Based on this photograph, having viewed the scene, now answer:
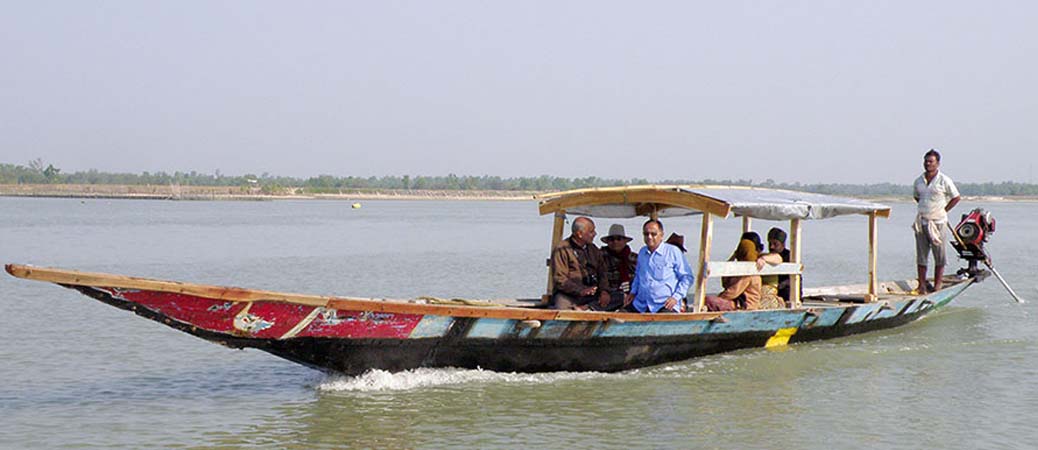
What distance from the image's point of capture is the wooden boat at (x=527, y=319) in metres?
8.03

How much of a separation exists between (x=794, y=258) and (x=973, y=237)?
14.7 feet

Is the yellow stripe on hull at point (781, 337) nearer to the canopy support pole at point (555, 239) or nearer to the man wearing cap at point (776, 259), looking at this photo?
the man wearing cap at point (776, 259)

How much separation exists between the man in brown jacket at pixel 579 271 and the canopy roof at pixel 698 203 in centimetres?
60

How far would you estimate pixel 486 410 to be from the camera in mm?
9375

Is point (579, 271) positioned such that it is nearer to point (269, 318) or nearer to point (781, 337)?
point (781, 337)

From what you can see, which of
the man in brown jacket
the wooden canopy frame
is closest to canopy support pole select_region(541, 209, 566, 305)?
the wooden canopy frame

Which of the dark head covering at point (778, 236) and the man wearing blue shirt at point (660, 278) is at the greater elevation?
the dark head covering at point (778, 236)

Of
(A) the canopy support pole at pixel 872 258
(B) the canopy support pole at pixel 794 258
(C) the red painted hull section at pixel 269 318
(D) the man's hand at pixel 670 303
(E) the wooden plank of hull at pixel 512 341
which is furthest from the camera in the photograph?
(A) the canopy support pole at pixel 872 258

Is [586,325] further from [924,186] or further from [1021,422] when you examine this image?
[924,186]

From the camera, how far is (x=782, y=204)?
37.9ft

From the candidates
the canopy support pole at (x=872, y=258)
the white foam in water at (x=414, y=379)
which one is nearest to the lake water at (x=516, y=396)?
the white foam in water at (x=414, y=379)

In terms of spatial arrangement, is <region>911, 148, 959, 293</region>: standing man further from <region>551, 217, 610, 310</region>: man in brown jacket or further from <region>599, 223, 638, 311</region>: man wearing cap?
<region>551, 217, 610, 310</region>: man in brown jacket

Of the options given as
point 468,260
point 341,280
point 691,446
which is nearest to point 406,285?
point 341,280

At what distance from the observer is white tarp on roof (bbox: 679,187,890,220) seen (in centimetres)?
1097
